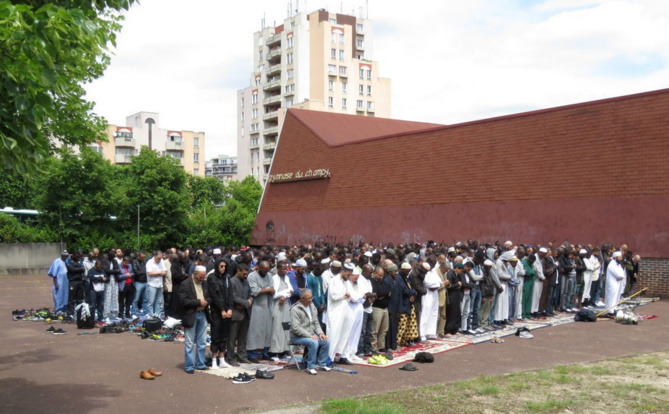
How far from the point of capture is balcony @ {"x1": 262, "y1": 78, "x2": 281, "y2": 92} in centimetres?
8869

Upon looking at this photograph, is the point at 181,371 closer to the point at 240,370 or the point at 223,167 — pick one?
the point at 240,370

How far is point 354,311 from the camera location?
11781mm

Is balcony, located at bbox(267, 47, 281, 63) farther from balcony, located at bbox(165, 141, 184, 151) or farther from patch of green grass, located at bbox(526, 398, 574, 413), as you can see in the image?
patch of green grass, located at bbox(526, 398, 574, 413)

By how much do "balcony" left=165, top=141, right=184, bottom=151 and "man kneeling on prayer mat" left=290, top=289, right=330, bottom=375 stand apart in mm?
88712

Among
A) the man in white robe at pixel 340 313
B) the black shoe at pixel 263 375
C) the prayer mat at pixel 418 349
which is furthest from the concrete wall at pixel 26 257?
the black shoe at pixel 263 375

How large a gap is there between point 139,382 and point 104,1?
5.67 m

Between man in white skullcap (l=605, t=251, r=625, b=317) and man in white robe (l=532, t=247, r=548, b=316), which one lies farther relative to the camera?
man in white skullcap (l=605, t=251, r=625, b=317)

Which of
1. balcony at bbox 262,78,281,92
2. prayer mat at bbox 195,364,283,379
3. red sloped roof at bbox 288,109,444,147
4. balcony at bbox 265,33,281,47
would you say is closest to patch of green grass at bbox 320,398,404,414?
prayer mat at bbox 195,364,283,379

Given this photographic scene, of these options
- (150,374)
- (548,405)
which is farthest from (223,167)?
(548,405)

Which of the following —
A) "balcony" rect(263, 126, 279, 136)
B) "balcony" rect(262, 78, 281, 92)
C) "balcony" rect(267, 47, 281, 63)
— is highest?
"balcony" rect(267, 47, 281, 63)

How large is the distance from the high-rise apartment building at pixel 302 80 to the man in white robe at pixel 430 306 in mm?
67992

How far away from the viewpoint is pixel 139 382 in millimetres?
9930

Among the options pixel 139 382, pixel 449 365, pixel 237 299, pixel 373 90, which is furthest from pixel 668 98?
pixel 373 90

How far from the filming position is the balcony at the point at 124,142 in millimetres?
91062
